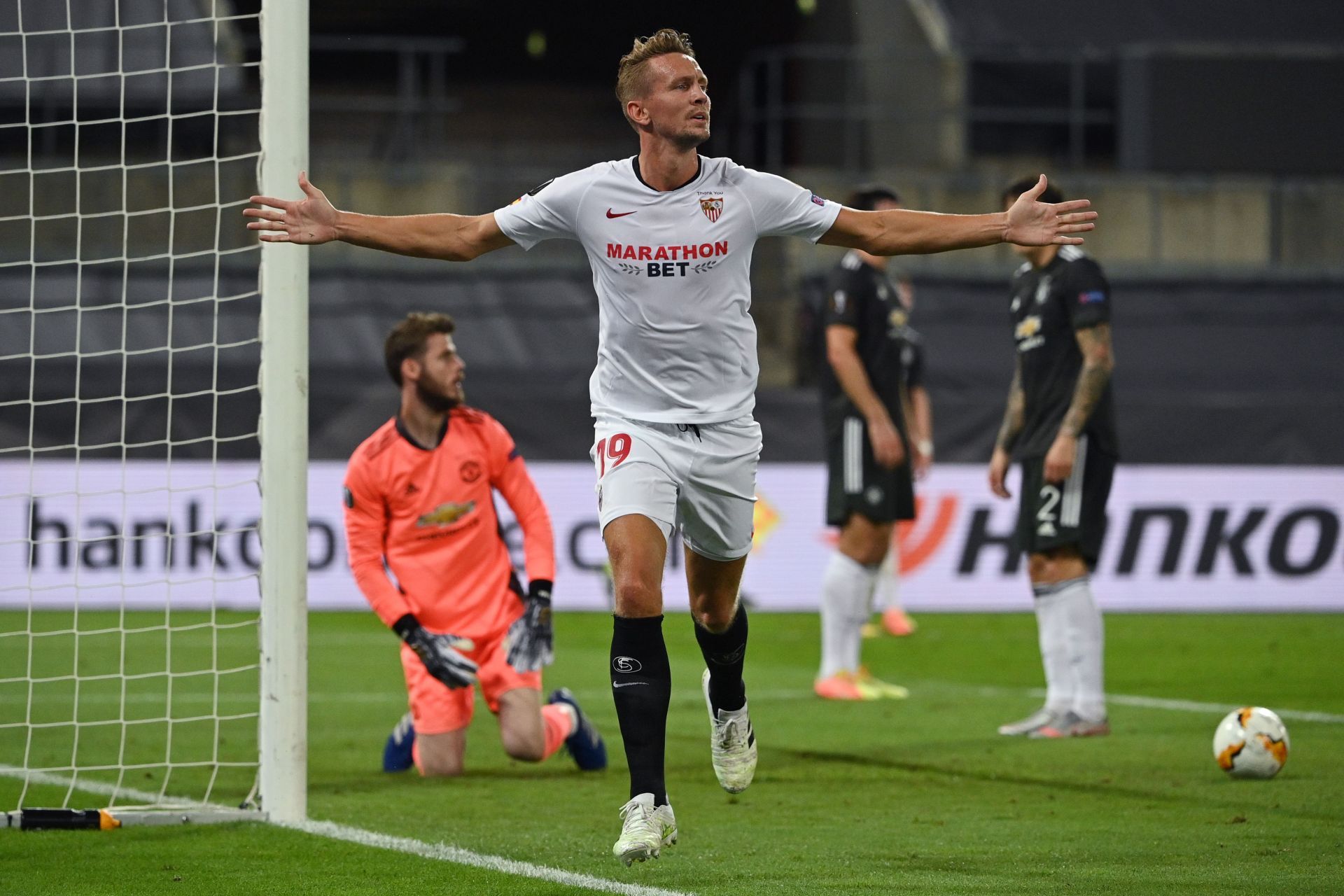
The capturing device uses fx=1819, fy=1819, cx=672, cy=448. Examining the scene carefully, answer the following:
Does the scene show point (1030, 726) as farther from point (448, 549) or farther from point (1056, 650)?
point (448, 549)

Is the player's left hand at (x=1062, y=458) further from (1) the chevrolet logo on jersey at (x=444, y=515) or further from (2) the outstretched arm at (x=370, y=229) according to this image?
(2) the outstretched arm at (x=370, y=229)

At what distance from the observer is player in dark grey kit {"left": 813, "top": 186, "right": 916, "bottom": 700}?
Result: 9.05 metres

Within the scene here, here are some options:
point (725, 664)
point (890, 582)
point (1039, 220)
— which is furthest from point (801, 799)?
point (890, 582)

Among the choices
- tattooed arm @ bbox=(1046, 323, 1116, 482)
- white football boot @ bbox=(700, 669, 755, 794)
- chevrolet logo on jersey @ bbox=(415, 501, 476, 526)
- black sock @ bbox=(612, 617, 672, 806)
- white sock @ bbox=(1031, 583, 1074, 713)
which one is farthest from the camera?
white sock @ bbox=(1031, 583, 1074, 713)

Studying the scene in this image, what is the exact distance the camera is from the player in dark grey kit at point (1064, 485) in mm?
7758

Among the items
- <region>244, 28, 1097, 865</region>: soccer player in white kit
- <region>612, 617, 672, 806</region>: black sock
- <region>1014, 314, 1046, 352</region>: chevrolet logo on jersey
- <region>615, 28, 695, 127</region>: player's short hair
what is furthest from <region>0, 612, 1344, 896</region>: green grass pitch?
<region>615, 28, 695, 127</region>: player's short hair

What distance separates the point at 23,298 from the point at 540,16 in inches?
485

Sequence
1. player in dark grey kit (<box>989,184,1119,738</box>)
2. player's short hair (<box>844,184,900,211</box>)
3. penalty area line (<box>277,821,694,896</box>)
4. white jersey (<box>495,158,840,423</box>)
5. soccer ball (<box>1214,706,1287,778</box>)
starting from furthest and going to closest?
player's short hair (<box>844,184,900,211</box>) → player in dark grey kit (<box>989,184,1119,738</box>) → soccer ball (<box>1214,706,1287,778</box>) → white jersey (<box>495,158,840,423</box>) → penalty area line (<box>277,821,694,896</box>)

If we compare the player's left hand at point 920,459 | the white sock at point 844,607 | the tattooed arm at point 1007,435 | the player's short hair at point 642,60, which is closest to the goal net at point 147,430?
the player's short hair at point 642,60

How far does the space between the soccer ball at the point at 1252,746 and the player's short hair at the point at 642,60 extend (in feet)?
10.5

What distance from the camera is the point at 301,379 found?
18.9 feet

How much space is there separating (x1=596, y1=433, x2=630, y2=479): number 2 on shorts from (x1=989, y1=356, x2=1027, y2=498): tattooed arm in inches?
131

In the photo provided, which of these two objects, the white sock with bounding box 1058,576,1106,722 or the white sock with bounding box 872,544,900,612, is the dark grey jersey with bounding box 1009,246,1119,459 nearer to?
the white sock with bounding box 1058,576,1106,722

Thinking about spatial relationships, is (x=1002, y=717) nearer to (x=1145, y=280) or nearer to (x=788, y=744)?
(x=788, y=744)
